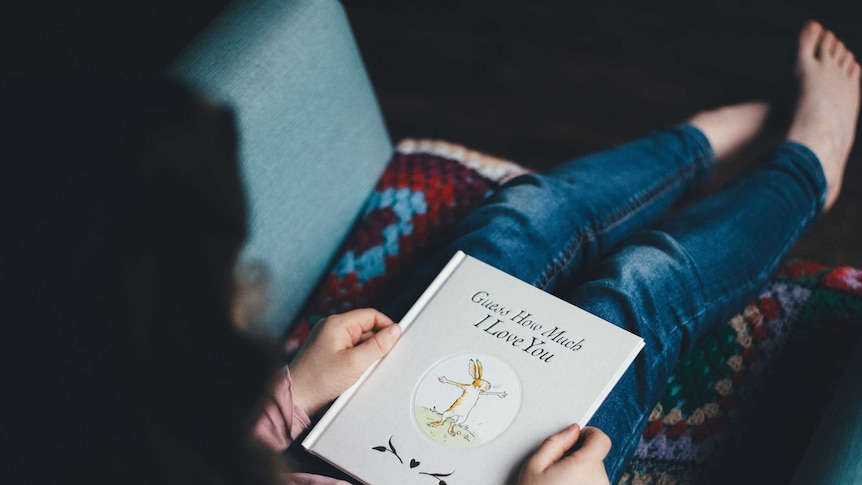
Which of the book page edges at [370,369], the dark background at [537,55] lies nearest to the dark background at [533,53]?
the dark background at [537,55]

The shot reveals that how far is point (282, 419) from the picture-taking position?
1.97ft

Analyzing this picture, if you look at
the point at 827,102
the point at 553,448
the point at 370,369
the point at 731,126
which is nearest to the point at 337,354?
the point at 370,369

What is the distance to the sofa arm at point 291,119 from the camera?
687 millimetres

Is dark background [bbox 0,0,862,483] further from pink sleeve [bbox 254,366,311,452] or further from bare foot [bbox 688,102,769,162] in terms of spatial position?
pink sleeve [bbox 254,366,311,452]

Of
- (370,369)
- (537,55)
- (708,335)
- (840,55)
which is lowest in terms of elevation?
(708,335)

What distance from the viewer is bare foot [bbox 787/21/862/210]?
917 millimetres

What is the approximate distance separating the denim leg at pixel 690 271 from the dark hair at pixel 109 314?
353 mm

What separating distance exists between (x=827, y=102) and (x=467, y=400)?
0.80 metres

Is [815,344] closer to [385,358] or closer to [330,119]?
[385,358]

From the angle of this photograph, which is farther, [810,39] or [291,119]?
[810,39]

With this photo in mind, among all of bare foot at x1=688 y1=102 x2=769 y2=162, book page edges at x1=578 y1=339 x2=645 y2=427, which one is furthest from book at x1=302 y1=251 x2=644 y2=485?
bare foot at x1=688 y1=102 x2=769 y2=162

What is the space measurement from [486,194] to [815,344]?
44 cm

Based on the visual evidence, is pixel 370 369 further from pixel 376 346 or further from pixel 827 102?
pixel 827 102

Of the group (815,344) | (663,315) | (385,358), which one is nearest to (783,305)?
(815,344)
